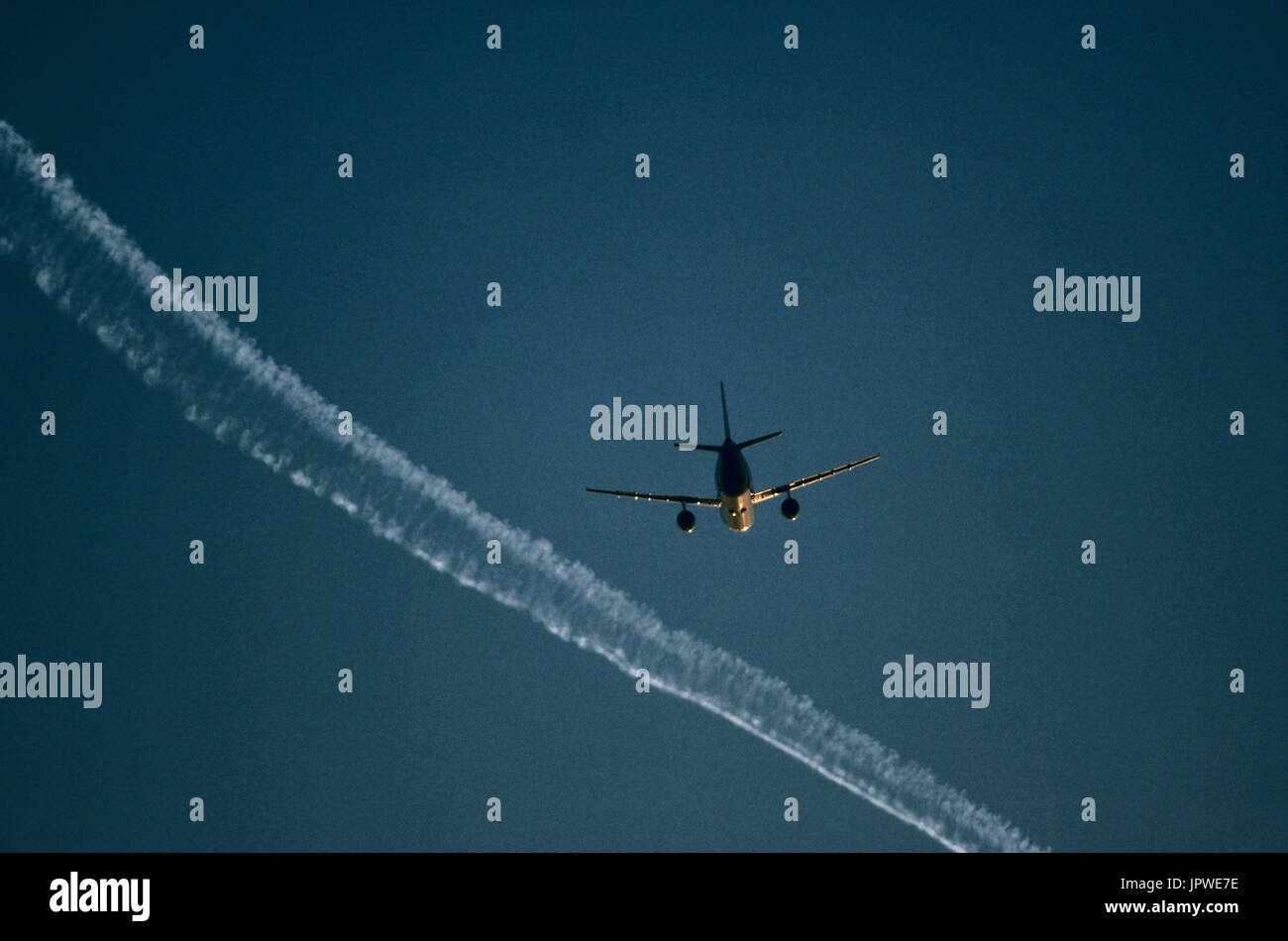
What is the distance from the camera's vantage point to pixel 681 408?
91375mm

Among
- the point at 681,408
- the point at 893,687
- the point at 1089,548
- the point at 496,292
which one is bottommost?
the point at 893,687

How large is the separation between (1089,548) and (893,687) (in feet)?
52.5

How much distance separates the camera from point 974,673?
9744 cm
